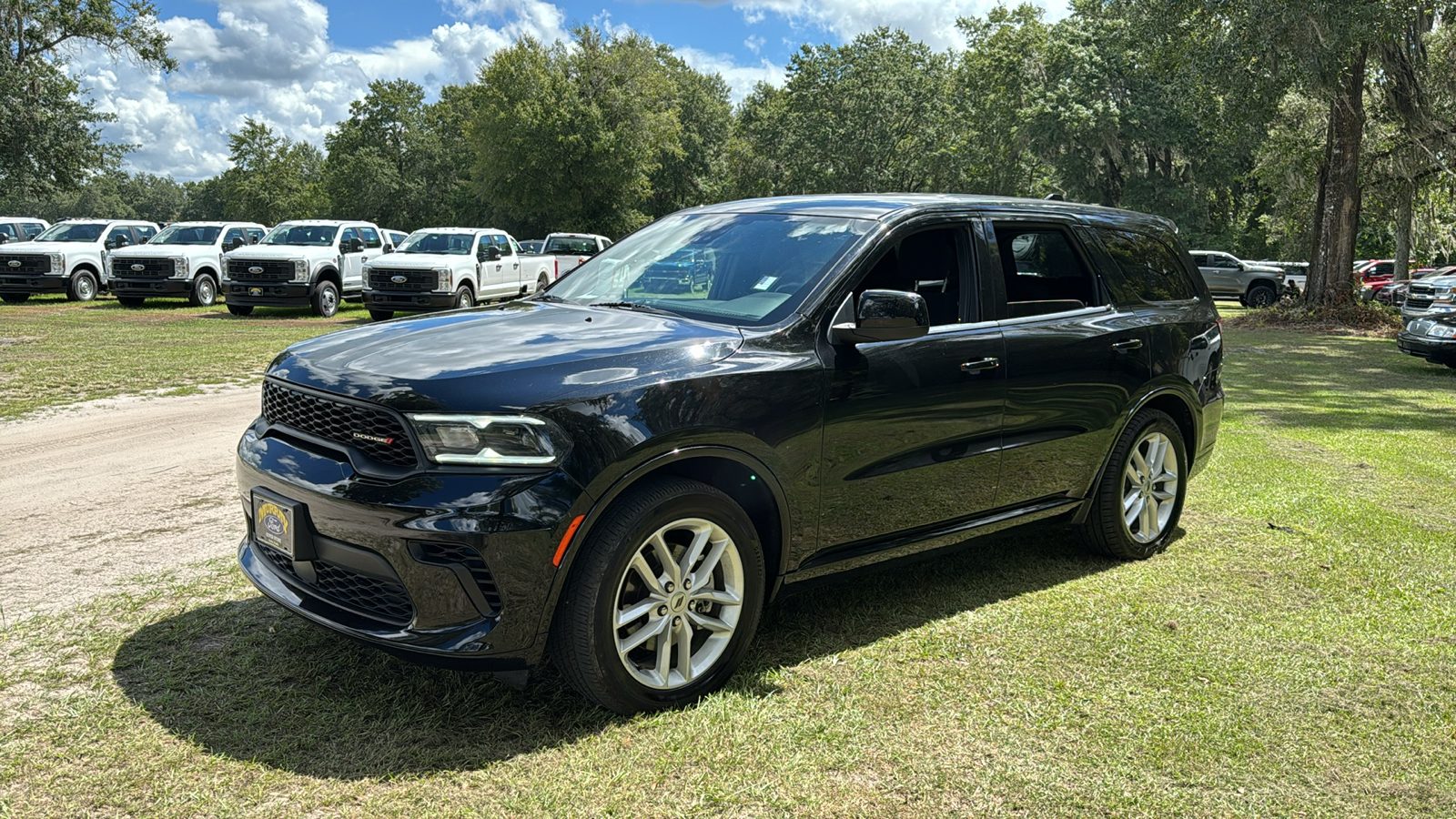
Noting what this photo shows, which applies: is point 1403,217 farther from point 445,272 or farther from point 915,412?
point 915,412

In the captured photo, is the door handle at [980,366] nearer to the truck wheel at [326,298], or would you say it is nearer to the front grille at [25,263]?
the truck wheel at [326,298]

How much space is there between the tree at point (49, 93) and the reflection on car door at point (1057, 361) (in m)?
35.6

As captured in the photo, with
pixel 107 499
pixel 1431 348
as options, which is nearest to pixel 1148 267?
pixel 107 499

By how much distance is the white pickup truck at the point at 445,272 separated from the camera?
68.4ft

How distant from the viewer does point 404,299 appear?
68.3ft

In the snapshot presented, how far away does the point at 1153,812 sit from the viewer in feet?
10.3

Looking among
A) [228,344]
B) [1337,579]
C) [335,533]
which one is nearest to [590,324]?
[335,533]

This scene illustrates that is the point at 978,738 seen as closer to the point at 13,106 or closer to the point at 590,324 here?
the point at 590,324

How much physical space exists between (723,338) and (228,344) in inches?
575

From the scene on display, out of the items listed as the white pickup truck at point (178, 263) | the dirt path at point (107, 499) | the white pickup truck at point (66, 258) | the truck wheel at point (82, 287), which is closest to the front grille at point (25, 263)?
the white pickup truck at point (66, 258)

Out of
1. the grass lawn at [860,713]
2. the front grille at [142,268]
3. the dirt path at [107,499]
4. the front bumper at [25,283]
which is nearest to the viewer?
the grass lawn at [860,713]

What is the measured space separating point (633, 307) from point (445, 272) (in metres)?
17.4

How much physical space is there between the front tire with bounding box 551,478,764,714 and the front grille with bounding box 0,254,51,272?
83.0 feet

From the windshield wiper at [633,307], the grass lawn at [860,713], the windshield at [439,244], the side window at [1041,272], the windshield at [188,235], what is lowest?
the grass lawn at [860,713]
